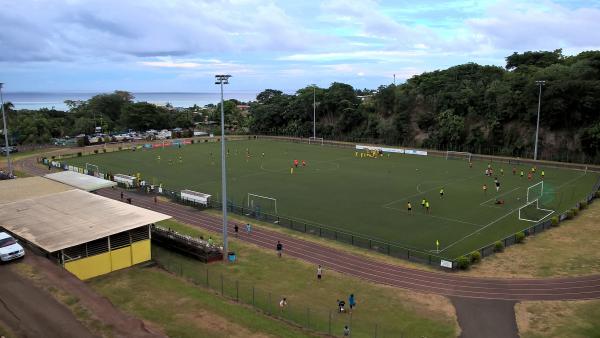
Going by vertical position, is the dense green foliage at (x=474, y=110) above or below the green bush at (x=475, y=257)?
above

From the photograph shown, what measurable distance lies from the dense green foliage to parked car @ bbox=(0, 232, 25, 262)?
251ft

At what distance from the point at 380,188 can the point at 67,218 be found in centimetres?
3501

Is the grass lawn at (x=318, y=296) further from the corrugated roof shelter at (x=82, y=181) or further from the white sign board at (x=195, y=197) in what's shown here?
the white sign board at (x=195, y=197)

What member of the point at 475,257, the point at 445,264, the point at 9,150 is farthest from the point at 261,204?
the point at 9,150

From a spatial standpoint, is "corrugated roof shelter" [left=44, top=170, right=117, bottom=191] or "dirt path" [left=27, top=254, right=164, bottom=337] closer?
"dirt path" [left=27, top=254, right=164, bottom=337]

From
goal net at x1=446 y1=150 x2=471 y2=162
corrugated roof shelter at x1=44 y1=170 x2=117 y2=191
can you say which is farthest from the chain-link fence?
goal net at x1=446 y1=150 x2=471 y2=162

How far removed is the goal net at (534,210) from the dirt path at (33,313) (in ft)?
122

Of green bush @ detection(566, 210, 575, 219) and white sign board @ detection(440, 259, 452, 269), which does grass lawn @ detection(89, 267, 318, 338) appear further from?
green bush @ detection(566, 210, 575, 219)

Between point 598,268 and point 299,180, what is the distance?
120ft

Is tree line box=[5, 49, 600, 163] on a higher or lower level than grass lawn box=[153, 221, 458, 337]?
higher

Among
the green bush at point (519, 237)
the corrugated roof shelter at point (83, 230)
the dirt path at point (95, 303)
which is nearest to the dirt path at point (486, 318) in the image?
the green bush at point (519, 237)

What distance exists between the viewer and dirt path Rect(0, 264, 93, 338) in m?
19.0

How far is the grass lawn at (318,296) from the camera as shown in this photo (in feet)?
77.8

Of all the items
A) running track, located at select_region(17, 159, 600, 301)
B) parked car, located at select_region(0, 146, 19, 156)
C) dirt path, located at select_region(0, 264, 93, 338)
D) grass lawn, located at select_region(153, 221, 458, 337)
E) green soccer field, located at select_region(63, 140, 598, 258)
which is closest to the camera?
dirt path, located at select_region(0, 264, 93, 338)
